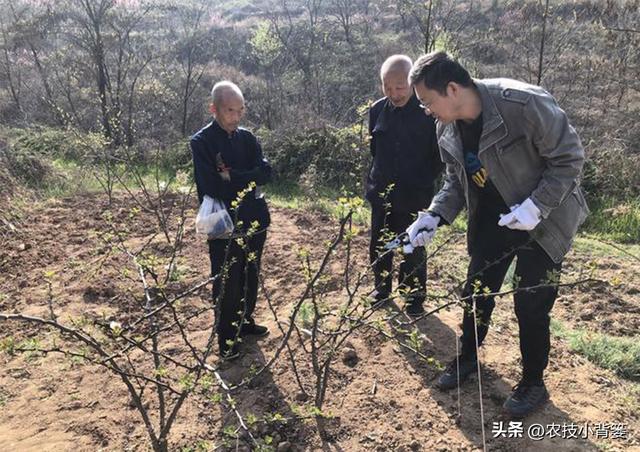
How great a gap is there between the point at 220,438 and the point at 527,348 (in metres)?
1.63

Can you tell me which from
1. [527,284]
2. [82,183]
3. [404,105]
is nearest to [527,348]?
[527,284]

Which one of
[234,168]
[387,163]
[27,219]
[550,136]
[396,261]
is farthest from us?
[27,219]

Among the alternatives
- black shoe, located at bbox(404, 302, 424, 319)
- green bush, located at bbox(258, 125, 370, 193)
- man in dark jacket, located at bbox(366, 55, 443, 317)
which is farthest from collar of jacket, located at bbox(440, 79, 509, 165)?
green bush, located at bbox(258, 125, 370, 193)

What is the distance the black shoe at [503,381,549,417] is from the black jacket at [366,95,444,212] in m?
1.26

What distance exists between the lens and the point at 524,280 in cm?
233

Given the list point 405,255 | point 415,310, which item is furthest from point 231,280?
point 415,310

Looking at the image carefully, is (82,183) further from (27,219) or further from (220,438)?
(220,438)

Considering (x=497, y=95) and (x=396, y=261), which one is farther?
(x=396, y=261)

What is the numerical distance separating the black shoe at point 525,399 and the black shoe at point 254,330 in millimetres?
1637

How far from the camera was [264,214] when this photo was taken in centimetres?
312

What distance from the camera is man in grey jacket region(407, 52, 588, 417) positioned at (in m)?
2.04

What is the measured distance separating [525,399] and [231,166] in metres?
2.06

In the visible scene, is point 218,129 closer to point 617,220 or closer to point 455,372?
point 455,372

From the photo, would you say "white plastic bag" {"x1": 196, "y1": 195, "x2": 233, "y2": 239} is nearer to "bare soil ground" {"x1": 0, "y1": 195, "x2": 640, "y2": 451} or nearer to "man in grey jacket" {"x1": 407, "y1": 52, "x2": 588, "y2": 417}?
"bare soil ground" {"x1": 0, "y1": 195, "x2": 640, "y2": 451}
